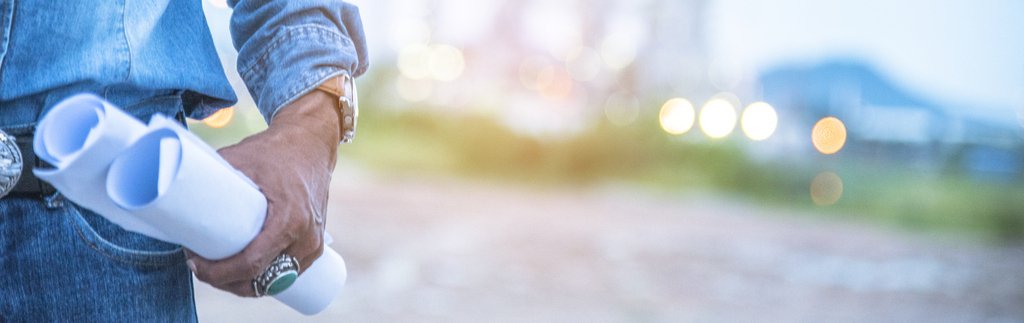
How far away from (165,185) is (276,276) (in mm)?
174

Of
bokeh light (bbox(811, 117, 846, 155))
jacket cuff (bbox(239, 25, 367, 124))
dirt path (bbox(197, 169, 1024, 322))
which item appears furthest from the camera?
bokeh light (bbox(811, 117, 846, 155))

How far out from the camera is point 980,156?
10.4 meters

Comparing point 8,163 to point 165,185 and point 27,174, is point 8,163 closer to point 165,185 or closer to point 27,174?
point 27,174

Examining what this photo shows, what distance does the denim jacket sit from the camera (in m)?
0.97

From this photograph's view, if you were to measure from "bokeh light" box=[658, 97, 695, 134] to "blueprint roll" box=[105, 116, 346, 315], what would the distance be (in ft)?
35.4

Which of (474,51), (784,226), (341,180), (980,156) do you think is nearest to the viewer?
(784,226)

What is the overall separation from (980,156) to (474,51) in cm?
771

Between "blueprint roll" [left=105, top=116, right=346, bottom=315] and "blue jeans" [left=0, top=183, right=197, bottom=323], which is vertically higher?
"blueprint roll" [left=105, top=116, right=346, bottom=315]

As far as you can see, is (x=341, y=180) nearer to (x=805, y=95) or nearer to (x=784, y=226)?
(x=784, y=226)

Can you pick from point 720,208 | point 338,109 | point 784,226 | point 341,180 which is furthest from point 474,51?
point 338,109

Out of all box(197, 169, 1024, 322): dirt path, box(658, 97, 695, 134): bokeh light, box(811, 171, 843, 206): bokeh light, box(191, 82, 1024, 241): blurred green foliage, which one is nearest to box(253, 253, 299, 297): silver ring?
box(197, 169, 1024, 322): dirt path

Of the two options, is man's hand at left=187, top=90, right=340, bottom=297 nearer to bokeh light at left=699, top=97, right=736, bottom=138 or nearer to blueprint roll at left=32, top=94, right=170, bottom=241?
blueprint roll at left=32, top=94, right=170, bottom=241

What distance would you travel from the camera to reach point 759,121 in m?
12.0

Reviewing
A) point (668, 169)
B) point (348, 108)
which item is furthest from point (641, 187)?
point (348, 108)
